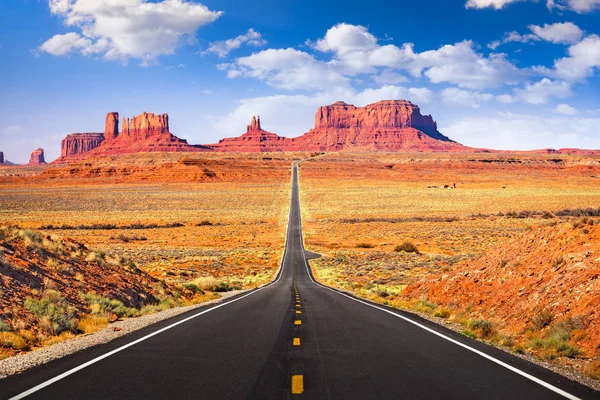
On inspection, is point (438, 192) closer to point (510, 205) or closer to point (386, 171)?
point (510, 205)

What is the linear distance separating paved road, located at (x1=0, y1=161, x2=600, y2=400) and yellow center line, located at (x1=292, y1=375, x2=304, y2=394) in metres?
0.01

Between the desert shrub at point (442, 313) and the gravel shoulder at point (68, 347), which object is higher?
the gravel shoulder at point (68, 347)

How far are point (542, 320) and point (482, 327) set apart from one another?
4.56ft

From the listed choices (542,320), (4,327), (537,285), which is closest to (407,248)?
(537,285)

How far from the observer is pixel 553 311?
10531 millimetres

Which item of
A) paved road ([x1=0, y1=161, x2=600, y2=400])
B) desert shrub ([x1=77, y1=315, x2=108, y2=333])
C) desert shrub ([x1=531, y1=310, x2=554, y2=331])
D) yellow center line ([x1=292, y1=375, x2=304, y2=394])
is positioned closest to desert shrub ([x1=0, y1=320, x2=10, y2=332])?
desert shrub ([x1=77, y1=315, x2=108, y2=333])

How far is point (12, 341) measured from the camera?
8773 mm

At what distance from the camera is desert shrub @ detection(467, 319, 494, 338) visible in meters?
10.9

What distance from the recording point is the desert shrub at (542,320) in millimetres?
10242

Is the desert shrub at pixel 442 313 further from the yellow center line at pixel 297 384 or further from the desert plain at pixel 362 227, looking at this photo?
the yellow center line at pixel 297 384

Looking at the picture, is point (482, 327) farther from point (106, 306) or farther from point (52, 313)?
point (106, 306)

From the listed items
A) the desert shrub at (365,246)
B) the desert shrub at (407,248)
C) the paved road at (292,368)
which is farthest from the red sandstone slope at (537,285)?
the desert shrub at (365,246)

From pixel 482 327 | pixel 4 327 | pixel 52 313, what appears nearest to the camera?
pixel 4 327

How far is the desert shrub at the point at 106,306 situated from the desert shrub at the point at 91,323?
0.54 m
